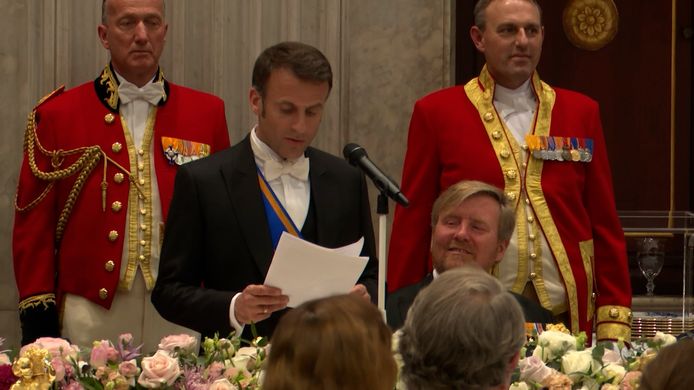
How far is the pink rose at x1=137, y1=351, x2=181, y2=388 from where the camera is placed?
2.80m

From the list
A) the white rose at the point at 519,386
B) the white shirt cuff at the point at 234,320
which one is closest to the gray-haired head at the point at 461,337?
the white rose at the point at 519,386

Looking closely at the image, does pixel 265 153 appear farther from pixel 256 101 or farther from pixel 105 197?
pixel 105 197

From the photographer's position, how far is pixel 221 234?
11.2 ft

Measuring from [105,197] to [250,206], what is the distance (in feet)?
2.89

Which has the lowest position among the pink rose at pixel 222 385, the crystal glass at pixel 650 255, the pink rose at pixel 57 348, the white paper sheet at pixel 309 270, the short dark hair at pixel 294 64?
the pink rose at pixel 222 385

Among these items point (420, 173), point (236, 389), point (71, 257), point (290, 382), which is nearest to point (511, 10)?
point (420, 173)

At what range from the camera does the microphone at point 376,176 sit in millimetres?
2914

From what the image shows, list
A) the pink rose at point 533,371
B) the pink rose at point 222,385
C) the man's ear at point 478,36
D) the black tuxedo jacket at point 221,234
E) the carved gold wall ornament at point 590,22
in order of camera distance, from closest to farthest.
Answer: the pink rose at point 222,385
the pink rose at point 533,371
the black tuxedo jacket at point 221,234
the man's ear at point 478,36
the carved gold wall ornament at point 590,22

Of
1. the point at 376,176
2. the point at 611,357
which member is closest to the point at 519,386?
the point at 611,357

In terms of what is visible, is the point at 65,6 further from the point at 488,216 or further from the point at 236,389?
the point at 236,389

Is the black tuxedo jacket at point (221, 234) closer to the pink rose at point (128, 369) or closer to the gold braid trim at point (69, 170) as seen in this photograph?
the pink rose at point (128, 369)

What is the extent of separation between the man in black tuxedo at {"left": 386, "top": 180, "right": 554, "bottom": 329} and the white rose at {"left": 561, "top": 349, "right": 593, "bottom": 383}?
2.45 feet

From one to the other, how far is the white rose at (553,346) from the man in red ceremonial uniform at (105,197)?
149 centimetres

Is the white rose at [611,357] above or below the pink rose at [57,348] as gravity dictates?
below
